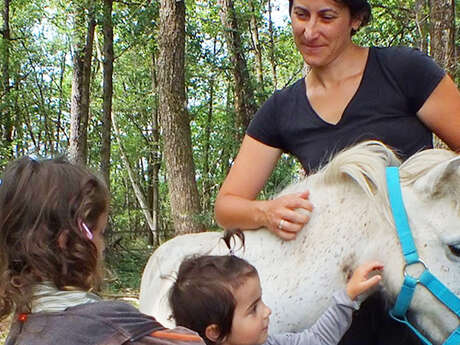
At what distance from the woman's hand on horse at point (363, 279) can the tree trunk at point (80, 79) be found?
11637 millimetres

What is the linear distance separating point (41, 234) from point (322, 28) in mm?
1330

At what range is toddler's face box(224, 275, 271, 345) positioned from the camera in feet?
5.71

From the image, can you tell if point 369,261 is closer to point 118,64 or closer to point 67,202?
point 67,202

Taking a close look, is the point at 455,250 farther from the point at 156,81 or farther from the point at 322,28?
the point at 156,81

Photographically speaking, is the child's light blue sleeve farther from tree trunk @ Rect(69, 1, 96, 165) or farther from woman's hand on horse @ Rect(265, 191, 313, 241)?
tree trunk @ Rect(69, 1, 96, 165)

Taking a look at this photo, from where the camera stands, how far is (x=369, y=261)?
180 centimetres

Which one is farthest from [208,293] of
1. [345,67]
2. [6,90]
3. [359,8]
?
[6,90]

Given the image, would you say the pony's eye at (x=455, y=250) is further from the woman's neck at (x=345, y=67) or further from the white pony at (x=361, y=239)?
the woman's neck at (x=345, y=67)

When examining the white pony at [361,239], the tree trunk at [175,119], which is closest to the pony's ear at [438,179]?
the white pony at [361,239]

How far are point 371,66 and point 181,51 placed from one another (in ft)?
23.7

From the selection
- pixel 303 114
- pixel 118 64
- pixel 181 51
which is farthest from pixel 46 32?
pixel 303 114

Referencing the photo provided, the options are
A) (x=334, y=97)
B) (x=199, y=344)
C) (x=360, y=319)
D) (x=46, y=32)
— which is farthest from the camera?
(x=46, y=32)

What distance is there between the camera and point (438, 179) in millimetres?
1723

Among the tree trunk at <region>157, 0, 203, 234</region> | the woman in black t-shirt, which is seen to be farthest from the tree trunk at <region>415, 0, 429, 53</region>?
the woman in black t-shirt
